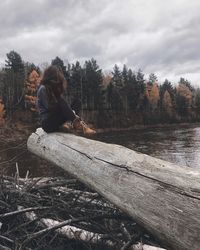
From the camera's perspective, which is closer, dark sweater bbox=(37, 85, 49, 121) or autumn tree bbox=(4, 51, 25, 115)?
dark sweater bbox=(37, 85, 49, 121)

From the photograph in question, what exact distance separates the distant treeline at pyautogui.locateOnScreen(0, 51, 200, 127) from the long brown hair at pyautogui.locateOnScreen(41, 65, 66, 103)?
5517cm

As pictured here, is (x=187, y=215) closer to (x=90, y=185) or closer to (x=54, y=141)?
(x=90, y=185)

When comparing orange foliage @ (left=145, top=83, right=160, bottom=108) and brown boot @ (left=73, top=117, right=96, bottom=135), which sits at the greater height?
orange foliage @ (left=145, top=83, right=160, bottom=108)

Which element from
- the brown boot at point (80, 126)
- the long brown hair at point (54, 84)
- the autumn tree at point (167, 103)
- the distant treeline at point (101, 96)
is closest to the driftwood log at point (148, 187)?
the brown boot at point (80, 126)

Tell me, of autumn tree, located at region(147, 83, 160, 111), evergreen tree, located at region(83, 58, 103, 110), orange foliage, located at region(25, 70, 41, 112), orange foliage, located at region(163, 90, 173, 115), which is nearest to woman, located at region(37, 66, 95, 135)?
orange foliage, located at region(25, 70, 41, 112)

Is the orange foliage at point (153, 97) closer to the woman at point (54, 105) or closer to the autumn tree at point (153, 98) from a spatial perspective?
the autumn tree at point (153, 98)

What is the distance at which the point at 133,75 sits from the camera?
3883 inches

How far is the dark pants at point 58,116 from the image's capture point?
5516mm

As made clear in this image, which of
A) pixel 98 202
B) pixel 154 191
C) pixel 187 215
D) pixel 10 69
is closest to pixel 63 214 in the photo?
pixel 98 202

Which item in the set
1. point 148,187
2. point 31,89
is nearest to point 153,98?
point 31,89

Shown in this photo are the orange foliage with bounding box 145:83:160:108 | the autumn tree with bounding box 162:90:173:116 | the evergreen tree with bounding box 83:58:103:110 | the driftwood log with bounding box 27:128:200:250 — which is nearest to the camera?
the driftwood log with bounding box 27:128:200:250

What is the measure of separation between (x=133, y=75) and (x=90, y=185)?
314ft

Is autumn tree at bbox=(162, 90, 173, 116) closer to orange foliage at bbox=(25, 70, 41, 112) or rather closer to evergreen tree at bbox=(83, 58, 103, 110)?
evergreen tree at bbox=(83, 58, 103, 110)

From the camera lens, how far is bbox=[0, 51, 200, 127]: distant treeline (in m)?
70.4
